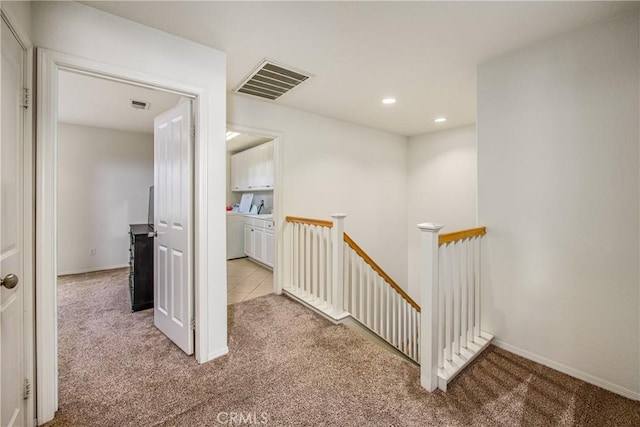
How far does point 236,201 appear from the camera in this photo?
630 centimetres

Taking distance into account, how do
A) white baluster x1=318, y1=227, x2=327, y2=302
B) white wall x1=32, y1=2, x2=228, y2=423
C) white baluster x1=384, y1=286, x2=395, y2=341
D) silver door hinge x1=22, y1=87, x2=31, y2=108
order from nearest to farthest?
silver door hinge x1=22, y1=87, x2=31, y2=108, white wall x1=32, y1=2, x2=228, y2=423, white baluster x1=318, y1=227, x2=327, y2=302, white baluster x1=384, y1=286, x2=395, y2=341

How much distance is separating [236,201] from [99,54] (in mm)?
4801

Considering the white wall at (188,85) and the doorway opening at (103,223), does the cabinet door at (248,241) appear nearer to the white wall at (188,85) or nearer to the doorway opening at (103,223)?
the doorway opening at (103,223)

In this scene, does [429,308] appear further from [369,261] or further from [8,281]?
[8,281]

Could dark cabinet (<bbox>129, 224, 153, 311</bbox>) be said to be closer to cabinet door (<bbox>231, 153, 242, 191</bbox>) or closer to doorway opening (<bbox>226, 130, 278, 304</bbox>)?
doorway opening (<bbox>226, 130, 278, 304</bbox>)

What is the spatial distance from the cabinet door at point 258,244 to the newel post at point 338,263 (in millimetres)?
2256

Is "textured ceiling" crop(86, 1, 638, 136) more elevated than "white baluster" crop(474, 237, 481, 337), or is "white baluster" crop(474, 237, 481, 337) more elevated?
"textured ceiling" crop(86, 1, 638, 136)

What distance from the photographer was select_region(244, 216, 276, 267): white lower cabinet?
4.44 m

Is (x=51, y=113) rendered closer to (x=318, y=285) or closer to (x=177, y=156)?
(x=177, y=156)

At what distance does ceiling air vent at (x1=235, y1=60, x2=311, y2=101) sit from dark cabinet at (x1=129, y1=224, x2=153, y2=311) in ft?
6.04

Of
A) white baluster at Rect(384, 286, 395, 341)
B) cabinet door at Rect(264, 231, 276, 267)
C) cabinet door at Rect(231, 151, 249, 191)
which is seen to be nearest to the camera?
white baluster at Rect(384, 286, 395, 341)

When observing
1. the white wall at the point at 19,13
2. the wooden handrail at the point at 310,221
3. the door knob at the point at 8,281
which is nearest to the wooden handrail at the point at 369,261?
the wooden handrail at the point at 310,221

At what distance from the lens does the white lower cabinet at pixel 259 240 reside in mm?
4438

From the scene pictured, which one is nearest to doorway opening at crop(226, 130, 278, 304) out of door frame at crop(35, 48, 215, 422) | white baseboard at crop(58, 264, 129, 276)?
white baseboard at crop(58, 264, 129, 276)
